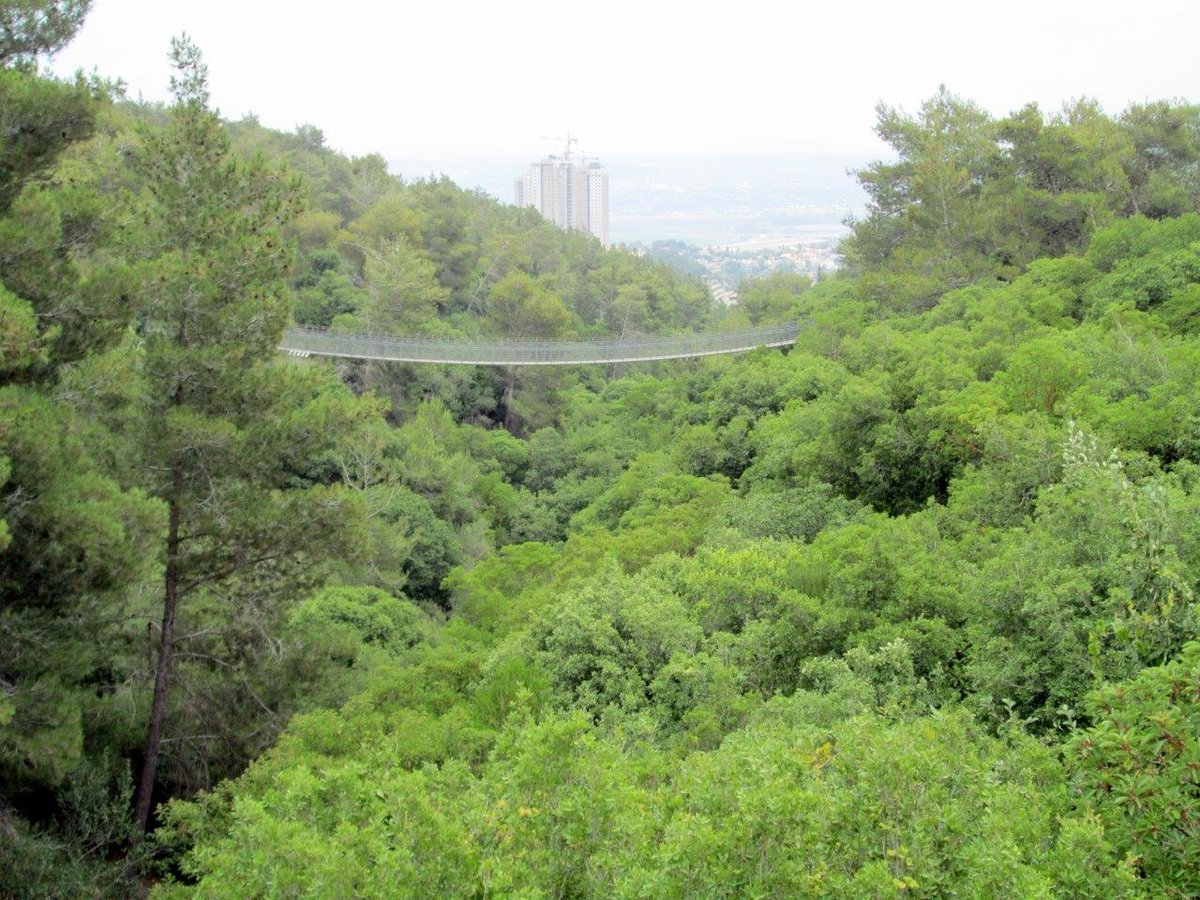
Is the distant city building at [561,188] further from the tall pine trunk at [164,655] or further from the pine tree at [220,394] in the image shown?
the tall pine trunk at [164,655]

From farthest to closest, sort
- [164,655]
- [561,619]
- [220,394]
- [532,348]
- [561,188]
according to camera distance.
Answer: [561,188] → [532,348] → [220,394] → [164,655] → [561,619]

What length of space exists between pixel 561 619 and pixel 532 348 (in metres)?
20.9

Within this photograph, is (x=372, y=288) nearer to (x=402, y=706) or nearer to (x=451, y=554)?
(x=451, y=554)

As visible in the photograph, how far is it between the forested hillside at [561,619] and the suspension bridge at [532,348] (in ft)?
27.9

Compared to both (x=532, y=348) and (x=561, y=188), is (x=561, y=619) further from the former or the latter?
(x=561, y=188)

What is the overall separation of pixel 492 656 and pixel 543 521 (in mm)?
15653

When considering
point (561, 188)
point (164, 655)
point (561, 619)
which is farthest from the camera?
point (561, 188)

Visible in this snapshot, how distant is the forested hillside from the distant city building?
8955 centimetres

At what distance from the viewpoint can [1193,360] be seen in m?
11.8

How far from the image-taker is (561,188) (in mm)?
107125

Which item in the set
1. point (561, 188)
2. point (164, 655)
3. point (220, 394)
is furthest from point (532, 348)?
point (561, 188)

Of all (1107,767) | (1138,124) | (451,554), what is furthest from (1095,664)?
(1138,124)

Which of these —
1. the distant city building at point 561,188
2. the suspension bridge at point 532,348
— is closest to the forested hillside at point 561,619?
the suspension bridge at point 532,348

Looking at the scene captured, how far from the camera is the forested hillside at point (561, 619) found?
454 cm
